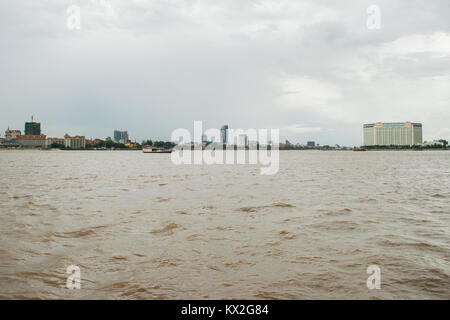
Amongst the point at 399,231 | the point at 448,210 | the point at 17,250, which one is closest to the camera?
the point at 17,250

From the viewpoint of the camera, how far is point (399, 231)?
8.52 metres

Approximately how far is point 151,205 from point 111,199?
8.75 ft

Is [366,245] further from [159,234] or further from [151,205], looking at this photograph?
[151,205]

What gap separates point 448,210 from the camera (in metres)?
11.8

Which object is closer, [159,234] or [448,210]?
[159,234]
